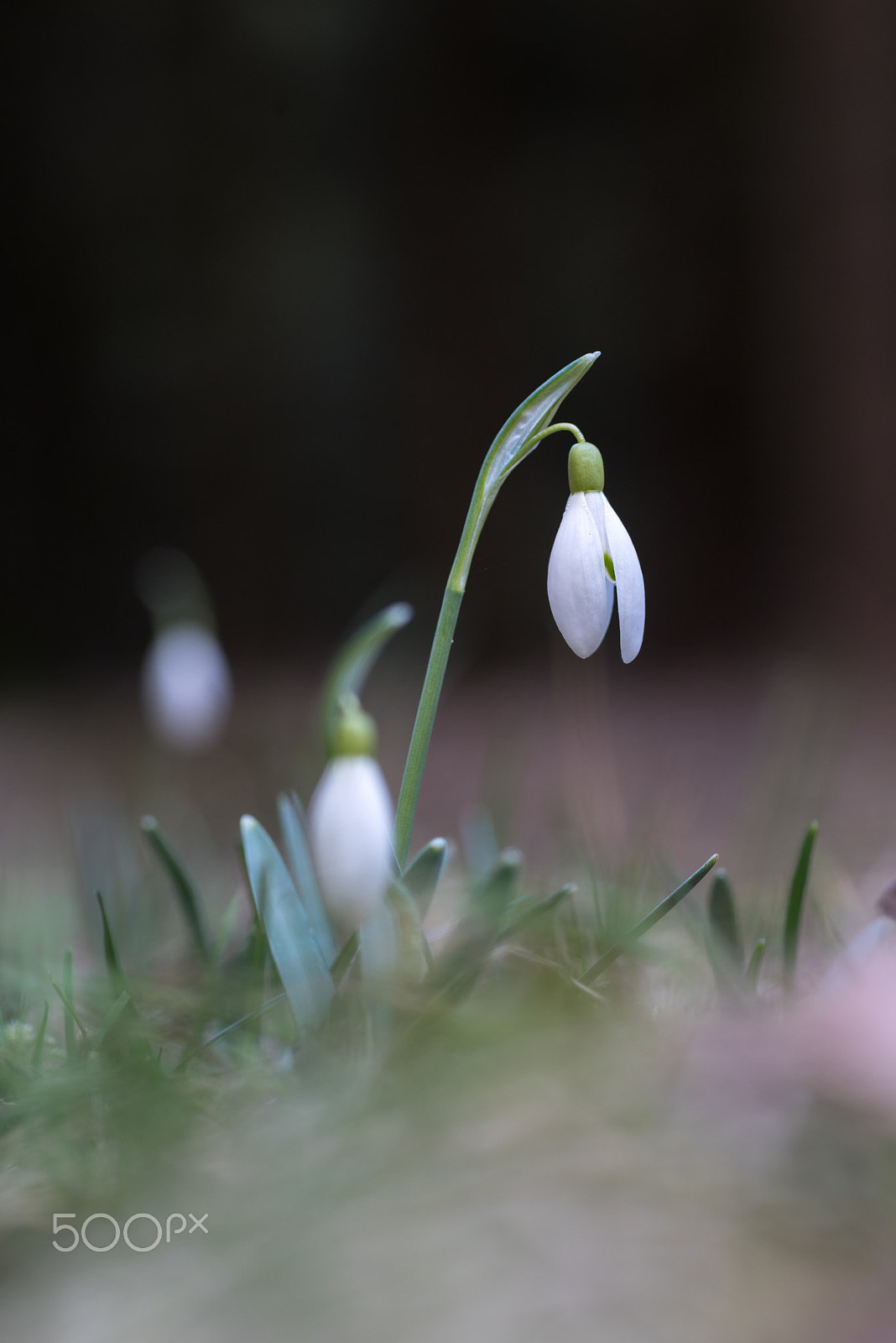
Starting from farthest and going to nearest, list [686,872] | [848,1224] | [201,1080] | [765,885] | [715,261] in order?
[715,261], [686,872], [765,885], [201,1080], [848,1224]

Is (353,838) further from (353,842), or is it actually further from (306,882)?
(306,882)

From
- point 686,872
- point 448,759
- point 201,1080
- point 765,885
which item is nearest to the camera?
point 201,1080

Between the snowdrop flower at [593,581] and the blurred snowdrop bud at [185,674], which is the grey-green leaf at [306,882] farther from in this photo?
the blurred snowdrop bud at [185,674]

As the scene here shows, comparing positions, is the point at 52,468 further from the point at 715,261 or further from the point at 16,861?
the point at 16,861

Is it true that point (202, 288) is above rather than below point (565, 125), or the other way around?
below

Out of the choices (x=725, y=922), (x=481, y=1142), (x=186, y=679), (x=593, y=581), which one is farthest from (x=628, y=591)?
(x=186, y=679)

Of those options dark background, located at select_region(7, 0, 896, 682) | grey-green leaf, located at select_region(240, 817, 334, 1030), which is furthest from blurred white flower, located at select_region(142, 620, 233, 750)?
dark background, located at select_region(7, 0, 896, 682)

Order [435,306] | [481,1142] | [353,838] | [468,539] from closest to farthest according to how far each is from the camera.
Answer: [481,1142]
[353,838]
[468,539]
[435,306]

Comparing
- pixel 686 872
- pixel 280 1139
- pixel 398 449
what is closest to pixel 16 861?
pixel 686 872
